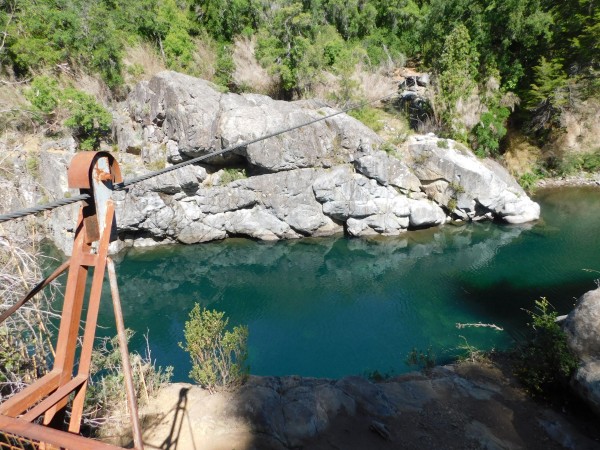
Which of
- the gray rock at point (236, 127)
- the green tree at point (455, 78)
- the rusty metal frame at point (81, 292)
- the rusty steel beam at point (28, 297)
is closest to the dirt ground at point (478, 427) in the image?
the rusty metal frame at point (81, 292)

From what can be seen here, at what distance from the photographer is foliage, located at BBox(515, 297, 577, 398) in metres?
5.19

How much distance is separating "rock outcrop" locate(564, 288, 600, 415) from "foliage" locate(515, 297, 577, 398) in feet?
0.50

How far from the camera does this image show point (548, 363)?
215 inches

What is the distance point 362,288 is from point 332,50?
36.5ft

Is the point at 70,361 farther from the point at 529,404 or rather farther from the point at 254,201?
the point at 254,201

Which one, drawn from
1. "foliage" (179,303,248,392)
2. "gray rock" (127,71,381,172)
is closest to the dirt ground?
"foliage" (179,303,248,392)

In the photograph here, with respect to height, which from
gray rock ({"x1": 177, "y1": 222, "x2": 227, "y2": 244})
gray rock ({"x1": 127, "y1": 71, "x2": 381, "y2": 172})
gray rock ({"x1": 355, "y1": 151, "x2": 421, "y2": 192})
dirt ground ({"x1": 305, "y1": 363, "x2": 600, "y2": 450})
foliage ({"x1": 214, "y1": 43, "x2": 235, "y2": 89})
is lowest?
dirt ground ({"x1": 305, "y1": 363, "x2": 600, "y2": 450})

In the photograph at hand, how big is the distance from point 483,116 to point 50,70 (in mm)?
18310

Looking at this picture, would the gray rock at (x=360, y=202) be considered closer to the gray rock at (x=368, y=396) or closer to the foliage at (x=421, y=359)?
the foliage at (x=421, y=359)

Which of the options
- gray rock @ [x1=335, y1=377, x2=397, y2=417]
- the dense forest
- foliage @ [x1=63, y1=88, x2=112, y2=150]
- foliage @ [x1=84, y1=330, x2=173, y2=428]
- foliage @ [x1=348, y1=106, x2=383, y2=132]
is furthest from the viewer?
foliage @ [x1=348, y1=106, x2=383, y2=132]

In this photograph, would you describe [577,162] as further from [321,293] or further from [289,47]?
[321,293]

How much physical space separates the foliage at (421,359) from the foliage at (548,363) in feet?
5.33

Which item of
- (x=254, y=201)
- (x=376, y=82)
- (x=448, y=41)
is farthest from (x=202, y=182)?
(x=448, y=41)

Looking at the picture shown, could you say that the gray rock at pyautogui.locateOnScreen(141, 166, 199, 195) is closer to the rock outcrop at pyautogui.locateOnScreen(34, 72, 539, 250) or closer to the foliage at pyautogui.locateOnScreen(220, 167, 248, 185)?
the rock outcrop at pyautogui.locateOnScreen(34, 72, 539, 250)
